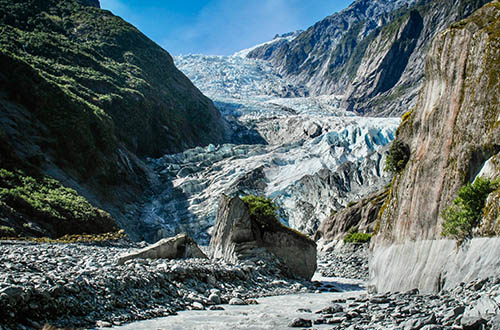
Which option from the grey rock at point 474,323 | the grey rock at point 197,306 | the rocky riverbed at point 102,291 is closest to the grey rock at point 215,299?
the rocky riverbed at point 102,291

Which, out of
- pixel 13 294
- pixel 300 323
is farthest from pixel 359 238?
pixel 13 294

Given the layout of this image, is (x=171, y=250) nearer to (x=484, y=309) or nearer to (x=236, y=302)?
(x=236, y=302)

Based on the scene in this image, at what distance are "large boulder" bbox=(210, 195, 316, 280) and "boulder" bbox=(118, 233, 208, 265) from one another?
8.43 ft

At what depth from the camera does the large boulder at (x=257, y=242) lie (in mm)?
26750

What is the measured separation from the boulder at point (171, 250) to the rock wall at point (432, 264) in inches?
390

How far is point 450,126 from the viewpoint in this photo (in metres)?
17.0

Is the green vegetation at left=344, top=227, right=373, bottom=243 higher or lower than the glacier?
lower

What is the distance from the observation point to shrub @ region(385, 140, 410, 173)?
2141cm

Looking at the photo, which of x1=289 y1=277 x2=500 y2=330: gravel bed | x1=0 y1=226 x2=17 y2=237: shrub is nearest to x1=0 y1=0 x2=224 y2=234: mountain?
x1=0 y1=226 x2=17 y2=237: shrub

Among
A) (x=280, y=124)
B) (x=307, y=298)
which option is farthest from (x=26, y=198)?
(x=280, y=124)

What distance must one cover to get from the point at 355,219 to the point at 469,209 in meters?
46.2

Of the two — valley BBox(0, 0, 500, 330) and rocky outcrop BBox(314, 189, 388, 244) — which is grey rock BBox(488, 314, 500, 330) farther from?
rocky outcrop BBox(314, 189, 388, 244)

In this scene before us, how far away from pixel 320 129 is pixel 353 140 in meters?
25.1

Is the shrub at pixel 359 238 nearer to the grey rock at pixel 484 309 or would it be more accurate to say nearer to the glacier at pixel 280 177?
the glacier at pixel 280 177
